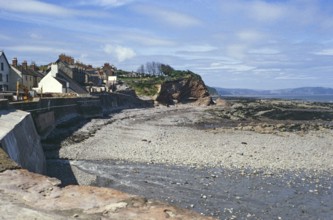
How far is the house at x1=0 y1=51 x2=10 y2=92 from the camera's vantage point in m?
62.4

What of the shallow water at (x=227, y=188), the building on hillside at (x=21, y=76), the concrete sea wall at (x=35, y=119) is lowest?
the shallow water at (x=227, y=188)

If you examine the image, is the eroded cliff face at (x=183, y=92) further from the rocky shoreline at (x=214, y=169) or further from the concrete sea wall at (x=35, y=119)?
the rocky shoreline at (x=214, y=169)

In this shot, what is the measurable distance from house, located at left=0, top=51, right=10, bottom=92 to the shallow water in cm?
4076

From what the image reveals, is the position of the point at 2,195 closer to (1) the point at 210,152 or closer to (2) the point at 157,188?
(2) the point at 157,188

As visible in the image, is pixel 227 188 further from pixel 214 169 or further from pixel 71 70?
pixel 71 70

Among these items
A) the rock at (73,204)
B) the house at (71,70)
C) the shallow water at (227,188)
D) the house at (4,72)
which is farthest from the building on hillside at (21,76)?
the rock at (73,204)

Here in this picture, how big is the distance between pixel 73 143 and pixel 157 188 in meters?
15.4

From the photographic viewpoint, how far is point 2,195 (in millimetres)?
9797

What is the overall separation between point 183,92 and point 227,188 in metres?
104

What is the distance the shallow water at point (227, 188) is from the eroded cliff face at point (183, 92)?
8774 centimetres

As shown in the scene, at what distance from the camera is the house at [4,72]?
62438mm

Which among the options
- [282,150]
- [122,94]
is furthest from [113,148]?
[122,94]

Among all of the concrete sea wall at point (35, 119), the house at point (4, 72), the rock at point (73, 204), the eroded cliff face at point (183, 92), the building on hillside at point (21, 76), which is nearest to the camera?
the rock at point (73, 204)

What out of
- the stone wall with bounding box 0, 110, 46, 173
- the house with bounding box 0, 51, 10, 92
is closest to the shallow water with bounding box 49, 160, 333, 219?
the stone wall with bounding box 0, 110, 46, 173
